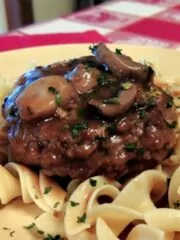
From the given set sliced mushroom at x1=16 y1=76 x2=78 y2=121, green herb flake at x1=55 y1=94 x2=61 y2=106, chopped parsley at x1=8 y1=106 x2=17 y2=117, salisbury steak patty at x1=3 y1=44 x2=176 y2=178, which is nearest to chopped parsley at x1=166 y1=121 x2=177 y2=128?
salisbury steak patty at x1=3 y1=44 x2=176 y2=178

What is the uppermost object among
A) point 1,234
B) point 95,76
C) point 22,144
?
point 95,76

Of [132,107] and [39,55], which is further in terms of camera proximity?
[39,55]

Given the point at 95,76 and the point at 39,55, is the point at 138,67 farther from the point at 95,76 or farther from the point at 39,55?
the point at 39,55

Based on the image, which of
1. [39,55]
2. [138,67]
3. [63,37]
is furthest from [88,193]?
[63,37]

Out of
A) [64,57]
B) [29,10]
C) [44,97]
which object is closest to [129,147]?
[44,97]

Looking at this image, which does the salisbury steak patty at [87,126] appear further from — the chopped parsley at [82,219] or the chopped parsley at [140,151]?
the chopped parsley at [82,219]

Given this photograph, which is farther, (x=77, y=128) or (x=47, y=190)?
(x=47, y=190)

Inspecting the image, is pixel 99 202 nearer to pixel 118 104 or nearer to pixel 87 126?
pixel 87 126

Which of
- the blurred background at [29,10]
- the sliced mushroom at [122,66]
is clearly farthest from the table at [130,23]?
the blurred background at [29,10]
